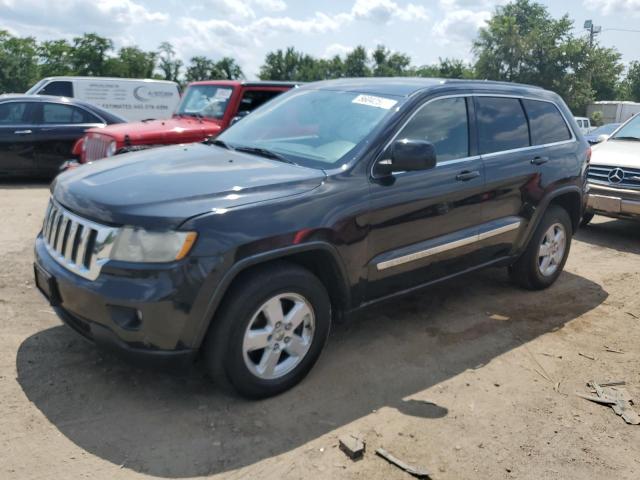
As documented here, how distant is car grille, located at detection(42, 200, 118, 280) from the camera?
10.2 feet

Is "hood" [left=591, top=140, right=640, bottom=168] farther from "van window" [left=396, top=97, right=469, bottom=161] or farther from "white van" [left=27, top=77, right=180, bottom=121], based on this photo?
"white van" [left=27, top=77, right=180, bottom=121]

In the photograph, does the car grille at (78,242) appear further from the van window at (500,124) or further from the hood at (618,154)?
the hood at (618,154)

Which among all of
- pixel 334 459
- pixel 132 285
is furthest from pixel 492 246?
pixel 132 285

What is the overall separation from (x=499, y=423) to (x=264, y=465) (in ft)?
4.49

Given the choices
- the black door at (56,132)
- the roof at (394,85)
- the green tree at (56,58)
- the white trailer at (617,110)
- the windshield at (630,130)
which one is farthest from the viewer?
the green tree at (56,58)

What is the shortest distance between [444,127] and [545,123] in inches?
59.2

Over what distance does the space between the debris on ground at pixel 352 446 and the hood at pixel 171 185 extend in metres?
1.34

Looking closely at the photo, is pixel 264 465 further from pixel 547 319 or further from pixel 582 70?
pixel 582 70

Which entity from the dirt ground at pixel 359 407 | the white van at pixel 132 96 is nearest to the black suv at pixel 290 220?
the dirt ground at pixel 359 407

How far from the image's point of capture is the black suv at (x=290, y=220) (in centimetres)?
307

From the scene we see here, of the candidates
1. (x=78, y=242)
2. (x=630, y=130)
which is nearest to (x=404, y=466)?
(x=78, y=242)

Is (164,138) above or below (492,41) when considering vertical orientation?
below

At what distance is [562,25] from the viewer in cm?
5156

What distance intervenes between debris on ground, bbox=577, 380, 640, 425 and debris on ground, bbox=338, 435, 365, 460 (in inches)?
62.6
